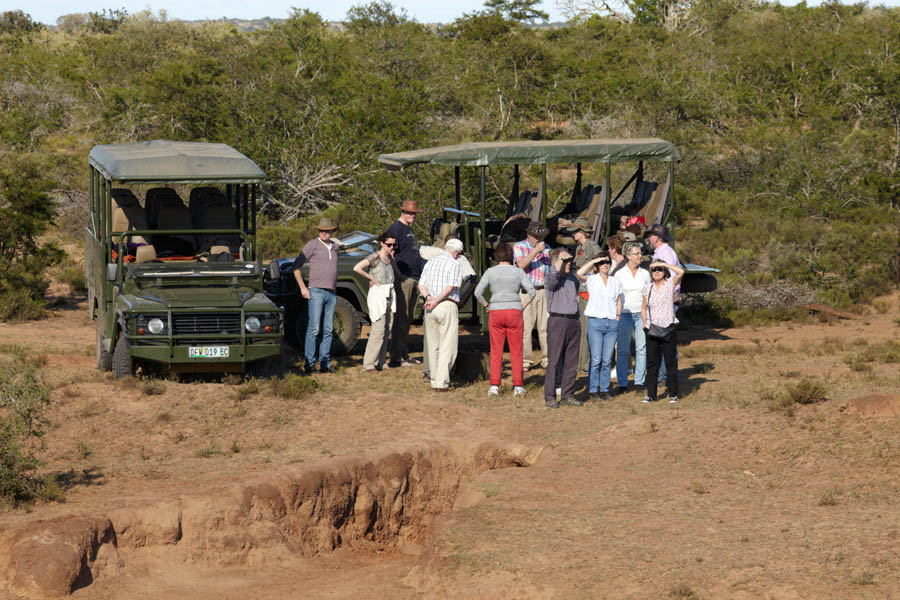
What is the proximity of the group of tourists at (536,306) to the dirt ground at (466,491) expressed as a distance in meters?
0.38

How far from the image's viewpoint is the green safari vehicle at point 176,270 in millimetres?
Result: 10516

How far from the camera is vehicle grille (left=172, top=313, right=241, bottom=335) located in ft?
34.4

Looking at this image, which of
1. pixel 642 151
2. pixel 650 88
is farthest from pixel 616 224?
pixel 650 88

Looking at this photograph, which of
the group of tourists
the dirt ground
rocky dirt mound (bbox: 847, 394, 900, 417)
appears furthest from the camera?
the group of tourists

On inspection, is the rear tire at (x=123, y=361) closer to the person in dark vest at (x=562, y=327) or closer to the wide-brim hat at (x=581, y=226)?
the person in dark vest at (x=562, y=327)

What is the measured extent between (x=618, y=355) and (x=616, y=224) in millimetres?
3068

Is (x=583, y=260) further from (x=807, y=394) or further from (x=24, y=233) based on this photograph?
(x=24, y=233)

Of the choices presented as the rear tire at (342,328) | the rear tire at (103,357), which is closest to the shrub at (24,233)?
the rear tire at (103,357)

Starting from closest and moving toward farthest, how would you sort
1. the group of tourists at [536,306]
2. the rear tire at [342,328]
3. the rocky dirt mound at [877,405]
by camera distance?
the rocky dirt mound at [877,405]
the group of tourists at [536,306]
the rear tire at [342,328]

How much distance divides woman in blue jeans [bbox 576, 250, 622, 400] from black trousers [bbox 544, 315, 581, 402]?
25 cm

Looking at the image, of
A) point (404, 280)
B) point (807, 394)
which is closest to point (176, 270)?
point (404, 280)

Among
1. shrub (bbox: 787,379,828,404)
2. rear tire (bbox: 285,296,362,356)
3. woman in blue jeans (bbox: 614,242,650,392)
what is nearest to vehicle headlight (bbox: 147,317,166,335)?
rear tire (bbox: 285,296,362,356)

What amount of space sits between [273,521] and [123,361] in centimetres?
396

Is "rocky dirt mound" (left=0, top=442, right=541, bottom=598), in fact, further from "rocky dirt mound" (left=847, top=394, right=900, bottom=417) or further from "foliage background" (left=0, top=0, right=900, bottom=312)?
"foliage background" (left=0, top=0, right=900, bottom=312)
